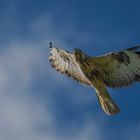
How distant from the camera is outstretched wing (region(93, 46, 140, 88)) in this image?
983 centimetres

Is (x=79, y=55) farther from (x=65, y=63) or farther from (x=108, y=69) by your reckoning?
(x=65, y=63)

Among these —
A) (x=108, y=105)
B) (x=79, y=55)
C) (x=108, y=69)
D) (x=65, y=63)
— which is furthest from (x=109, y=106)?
(x=65, y=63)

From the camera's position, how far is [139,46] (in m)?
9.30

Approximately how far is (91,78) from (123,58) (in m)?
0.89

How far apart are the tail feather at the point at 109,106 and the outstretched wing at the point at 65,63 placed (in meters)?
1.40

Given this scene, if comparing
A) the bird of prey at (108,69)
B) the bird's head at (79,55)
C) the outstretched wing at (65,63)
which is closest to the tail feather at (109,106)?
the bird of prey at (108,69)

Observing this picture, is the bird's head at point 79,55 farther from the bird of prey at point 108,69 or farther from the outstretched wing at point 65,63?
the outstretched wing at point 65,63

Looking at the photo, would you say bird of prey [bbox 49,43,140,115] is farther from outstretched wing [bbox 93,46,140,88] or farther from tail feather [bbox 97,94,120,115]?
tail feather [bbox 97,94,120,115]

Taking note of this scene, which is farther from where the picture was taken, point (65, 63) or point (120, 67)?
point (65, 63)

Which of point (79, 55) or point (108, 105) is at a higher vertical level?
point (79, 55)

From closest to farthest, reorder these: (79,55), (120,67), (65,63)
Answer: (79,55) < (120,67) < (65,63)

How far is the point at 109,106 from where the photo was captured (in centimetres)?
908

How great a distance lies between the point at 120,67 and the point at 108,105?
1.41m

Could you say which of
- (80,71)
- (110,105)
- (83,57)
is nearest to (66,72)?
(80,71)
